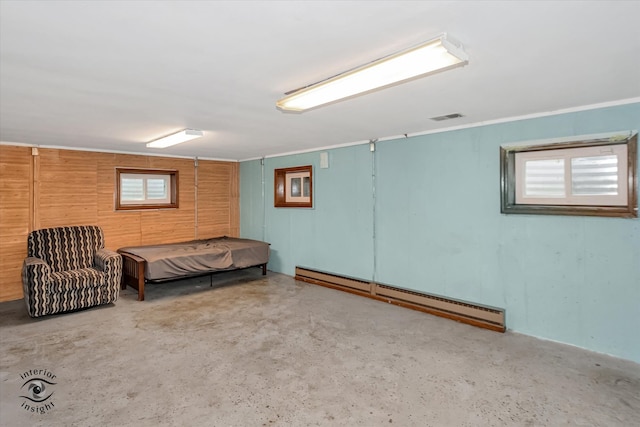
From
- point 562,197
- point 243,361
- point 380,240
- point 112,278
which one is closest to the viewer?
point 243,361

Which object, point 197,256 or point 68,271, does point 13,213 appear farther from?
point 197,256

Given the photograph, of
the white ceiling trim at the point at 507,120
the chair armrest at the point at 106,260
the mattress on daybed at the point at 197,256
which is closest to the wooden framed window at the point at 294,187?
the white ceiling trim at the point at 507,120

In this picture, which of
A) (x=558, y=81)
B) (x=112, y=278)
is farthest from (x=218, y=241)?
(x=558, y=81)

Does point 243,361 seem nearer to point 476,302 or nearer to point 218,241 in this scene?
point 476,302

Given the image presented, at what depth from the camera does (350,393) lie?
7.73ft

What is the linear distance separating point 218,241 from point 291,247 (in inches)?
51.6

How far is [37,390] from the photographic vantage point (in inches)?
95.0

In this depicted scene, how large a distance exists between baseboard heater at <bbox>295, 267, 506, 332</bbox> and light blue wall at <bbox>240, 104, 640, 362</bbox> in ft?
0.35

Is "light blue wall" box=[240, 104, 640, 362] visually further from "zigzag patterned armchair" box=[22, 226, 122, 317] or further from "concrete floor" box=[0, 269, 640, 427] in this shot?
"zigzag patterned armchair" box=[22, 226, 122, 317]

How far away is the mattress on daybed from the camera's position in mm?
4578

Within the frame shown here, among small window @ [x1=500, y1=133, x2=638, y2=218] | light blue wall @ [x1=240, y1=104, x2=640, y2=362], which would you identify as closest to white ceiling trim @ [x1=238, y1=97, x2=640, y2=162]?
light blue wall @ [x1=240, y1=104, x2=640, y2=362]

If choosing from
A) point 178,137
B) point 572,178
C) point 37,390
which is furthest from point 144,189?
point 572,178

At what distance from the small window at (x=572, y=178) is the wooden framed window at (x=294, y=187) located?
9.64 ft

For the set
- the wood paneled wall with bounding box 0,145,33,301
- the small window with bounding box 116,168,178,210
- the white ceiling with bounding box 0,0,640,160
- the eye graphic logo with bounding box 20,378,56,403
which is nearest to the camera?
the white ceiling with bounding box 0,0,640,160
